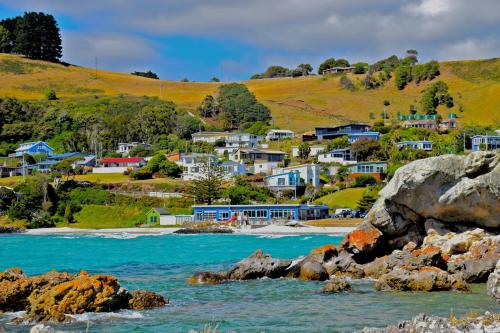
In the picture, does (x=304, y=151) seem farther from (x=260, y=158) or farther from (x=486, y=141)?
(x=486, y=141)

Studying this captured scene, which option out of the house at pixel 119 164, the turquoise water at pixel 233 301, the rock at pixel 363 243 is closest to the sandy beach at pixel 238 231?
the turquoise water at pixel 233 301

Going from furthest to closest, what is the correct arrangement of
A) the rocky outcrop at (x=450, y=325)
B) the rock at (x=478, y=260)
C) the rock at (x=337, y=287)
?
the rock at (x=478, y=260) < the rock at (x=337, y=287) < the rocky outcrop at (x=450, y=325)

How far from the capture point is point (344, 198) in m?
83.9

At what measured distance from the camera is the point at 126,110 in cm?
14362

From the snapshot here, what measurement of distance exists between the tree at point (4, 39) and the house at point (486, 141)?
134124mm

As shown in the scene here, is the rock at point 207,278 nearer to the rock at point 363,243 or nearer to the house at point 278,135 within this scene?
the rock at point 363,243

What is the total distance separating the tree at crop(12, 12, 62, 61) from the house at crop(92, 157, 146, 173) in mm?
82004

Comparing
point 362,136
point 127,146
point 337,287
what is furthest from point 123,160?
point 337,287

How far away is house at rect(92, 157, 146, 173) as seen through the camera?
346 feet

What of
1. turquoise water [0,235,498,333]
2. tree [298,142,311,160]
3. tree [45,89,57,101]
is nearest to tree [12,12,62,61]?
tree [45,89,57,101]

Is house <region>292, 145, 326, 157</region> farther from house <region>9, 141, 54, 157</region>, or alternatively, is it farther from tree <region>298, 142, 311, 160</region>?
house <region>9, 141, 54, 157</region>

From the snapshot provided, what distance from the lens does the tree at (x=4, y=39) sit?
192 metres

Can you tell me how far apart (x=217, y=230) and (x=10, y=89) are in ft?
345

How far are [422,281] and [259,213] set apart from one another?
51.7 meters
